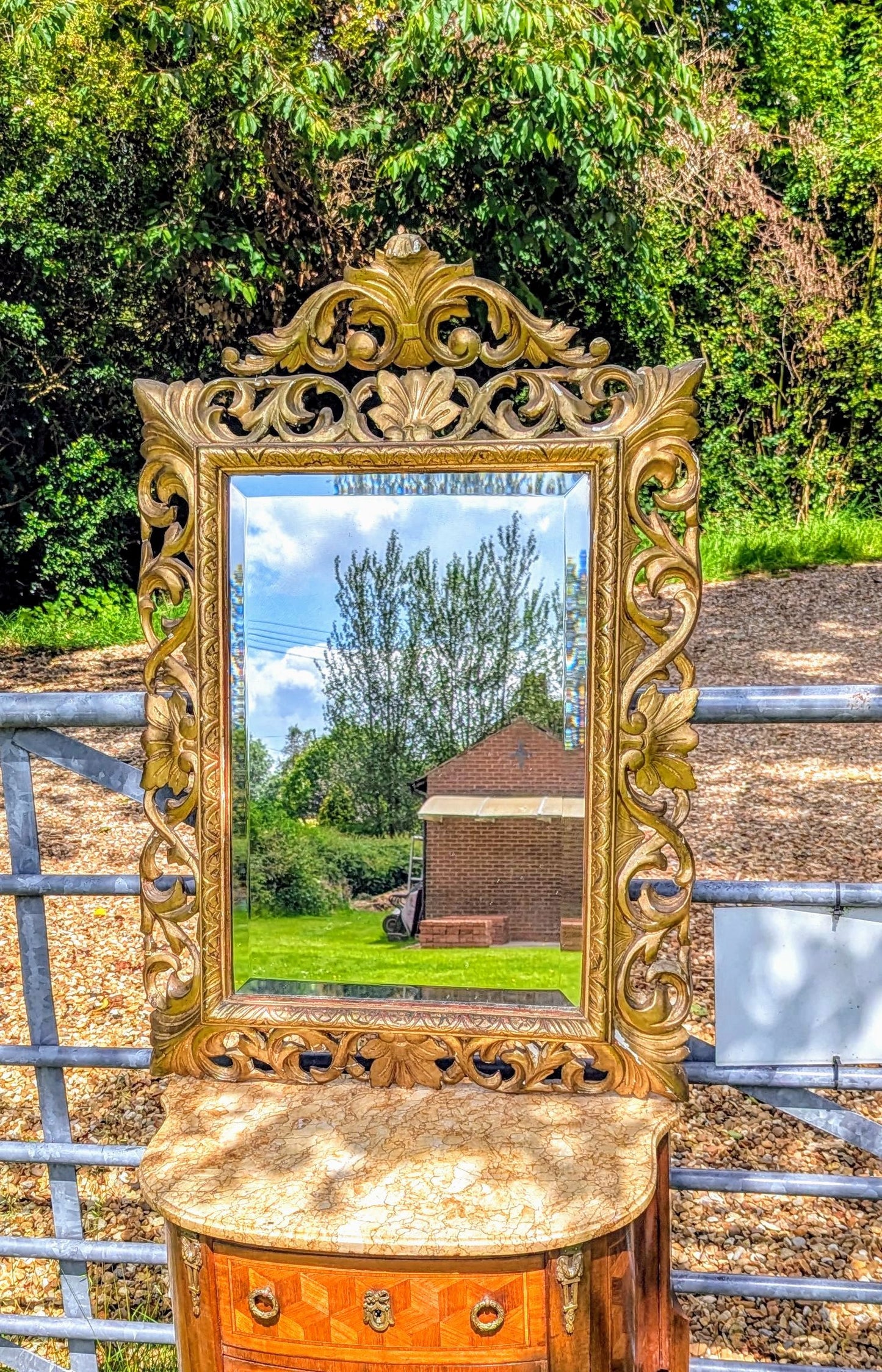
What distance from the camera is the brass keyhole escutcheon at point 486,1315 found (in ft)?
4.35

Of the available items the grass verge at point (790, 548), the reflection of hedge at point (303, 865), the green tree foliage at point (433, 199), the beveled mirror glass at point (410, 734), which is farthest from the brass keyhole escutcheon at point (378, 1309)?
the grass verge at point (790, 548)

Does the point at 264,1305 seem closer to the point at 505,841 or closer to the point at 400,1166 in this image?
the point at 400,1166

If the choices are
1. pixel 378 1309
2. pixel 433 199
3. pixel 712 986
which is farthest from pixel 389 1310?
pixel 433 199

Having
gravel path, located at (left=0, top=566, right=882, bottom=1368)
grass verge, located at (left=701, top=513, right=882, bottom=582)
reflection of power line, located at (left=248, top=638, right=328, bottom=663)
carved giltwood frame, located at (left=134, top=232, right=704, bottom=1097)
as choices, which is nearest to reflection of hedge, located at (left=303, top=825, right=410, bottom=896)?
carved giltwood frame, located at (left=134, top=232, right=704, bottom=1097)

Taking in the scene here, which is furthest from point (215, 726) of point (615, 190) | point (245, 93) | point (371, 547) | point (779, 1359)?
point (615, 190)

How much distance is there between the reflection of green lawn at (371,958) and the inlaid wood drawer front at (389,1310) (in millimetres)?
424

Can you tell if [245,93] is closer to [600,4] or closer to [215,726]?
[600,4]

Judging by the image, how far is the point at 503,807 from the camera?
160 cm

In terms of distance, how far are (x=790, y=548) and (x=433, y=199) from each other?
5.25m

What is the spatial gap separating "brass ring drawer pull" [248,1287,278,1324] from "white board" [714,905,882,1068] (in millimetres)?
837

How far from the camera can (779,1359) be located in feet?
7.63

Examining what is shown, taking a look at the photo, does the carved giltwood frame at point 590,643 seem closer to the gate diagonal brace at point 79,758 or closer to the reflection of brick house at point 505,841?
the reflection of brick house at point 505,841

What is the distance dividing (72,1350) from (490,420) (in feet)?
6.87

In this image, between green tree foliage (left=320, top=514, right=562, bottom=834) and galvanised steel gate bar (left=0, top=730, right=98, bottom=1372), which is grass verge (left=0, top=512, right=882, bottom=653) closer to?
galvanised steel gate bar (left=0, top=730, right=98, bottom=1372)
